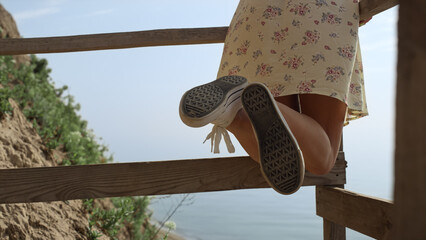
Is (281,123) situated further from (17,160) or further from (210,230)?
(210,230)

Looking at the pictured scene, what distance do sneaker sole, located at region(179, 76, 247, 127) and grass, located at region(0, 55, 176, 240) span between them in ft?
5.36

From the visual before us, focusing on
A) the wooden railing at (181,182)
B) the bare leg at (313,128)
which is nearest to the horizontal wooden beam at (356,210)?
the wooden railing at (181,182)

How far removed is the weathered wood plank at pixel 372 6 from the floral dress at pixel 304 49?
0.10 feet

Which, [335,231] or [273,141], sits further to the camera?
[335,231]

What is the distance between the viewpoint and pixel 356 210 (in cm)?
188

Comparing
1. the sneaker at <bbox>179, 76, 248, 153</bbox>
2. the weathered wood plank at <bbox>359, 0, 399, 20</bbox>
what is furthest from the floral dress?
the sneaker at <bbox>179, 76, 248, 153</bbox>

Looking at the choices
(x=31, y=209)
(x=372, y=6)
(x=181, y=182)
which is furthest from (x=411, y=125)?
(x=31, y=209)

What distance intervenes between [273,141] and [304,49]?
490 mm

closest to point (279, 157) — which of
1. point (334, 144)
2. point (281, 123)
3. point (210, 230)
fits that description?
point (281, 123)

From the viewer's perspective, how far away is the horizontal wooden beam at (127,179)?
1.82 m

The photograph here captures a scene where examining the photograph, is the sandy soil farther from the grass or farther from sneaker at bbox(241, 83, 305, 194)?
sneaker at bbox(241, 83, 305, 194)

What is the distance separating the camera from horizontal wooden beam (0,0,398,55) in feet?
7.26

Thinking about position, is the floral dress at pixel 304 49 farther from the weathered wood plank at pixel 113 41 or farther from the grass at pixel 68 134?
the grass at pixel 68 134

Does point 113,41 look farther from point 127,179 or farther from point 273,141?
point 273,141
